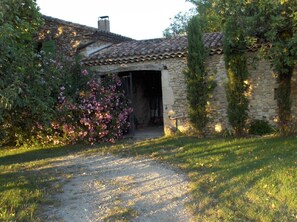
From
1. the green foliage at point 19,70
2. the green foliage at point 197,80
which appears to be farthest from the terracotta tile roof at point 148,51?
the green foliage at point 19,70

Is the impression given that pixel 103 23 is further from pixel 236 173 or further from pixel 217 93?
pixel 236 173

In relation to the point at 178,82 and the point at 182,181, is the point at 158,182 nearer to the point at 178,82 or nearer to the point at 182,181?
the point at 182,181

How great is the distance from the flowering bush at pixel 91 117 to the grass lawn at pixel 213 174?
0.59m

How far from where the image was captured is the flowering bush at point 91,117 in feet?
38.8

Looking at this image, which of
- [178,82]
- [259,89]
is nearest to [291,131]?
[259,89]

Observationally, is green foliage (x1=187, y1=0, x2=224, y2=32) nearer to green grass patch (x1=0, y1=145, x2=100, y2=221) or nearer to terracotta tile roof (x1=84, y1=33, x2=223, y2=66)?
terracotta tile roof (x1=84, y1=33, x2=223, y2=66)

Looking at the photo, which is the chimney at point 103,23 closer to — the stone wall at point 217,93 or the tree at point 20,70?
the stone wall at point 217,93

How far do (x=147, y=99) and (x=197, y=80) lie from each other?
19.6ft

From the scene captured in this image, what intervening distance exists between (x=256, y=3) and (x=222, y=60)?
3237mm

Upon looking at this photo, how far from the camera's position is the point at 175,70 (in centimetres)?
1341

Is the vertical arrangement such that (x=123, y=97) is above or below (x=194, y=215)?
above

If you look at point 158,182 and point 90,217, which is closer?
point 90,217

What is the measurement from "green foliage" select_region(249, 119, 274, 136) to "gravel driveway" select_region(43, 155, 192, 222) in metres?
4.95

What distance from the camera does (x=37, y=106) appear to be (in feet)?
17.3
